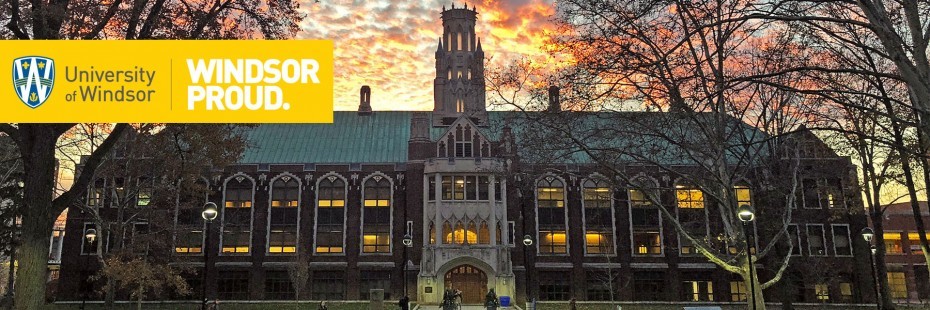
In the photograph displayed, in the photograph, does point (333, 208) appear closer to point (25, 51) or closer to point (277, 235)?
point (277, 235)

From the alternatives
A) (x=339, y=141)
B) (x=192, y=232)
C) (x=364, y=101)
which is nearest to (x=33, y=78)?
(x=192, y=232)

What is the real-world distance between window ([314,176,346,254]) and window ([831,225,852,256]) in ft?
129

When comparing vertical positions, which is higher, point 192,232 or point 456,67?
point 456,67

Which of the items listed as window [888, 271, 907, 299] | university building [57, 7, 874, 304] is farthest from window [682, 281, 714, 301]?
window [888, 271, 907, 299]

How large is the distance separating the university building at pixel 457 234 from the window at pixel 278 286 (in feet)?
0.28

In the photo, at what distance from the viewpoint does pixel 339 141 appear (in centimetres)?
5625

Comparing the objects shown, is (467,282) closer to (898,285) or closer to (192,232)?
(192,232)

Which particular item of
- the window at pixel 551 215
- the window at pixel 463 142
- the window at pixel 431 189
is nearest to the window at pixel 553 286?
the window at pixel 551 215

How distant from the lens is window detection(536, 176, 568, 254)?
50562 mm

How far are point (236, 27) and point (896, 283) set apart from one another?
2489 inches

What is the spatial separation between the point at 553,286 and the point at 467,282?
7.01m

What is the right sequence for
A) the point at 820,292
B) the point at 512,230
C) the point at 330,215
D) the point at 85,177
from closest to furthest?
the point at 85,177 → the point at 820,292 → the point at 512,230 → the point at 330,215

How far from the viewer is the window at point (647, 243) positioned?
5072 centimetres

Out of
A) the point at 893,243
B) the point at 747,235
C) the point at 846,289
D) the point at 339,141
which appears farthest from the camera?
the point at 893,243
